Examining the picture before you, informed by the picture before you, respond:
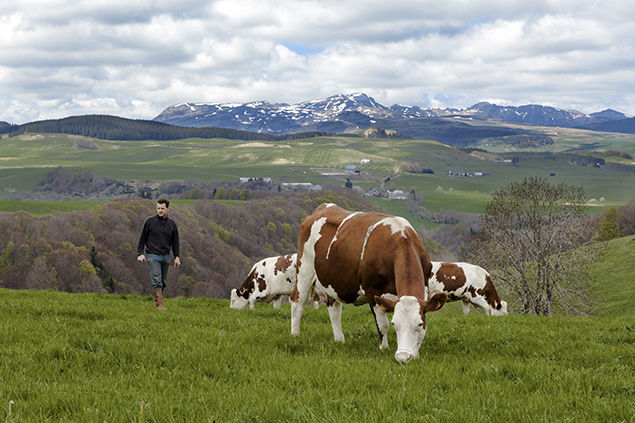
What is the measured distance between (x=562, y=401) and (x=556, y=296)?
37525mm

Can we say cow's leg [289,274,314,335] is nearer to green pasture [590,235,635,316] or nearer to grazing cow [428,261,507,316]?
grazing cow [428,261,507,316]

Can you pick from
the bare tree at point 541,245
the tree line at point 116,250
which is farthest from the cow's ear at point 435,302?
the tree line at point 116,250

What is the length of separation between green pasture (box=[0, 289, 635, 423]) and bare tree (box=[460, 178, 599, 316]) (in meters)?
30.2

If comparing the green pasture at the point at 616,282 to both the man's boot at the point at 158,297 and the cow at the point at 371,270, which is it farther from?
the man's boot at the point at 158,297

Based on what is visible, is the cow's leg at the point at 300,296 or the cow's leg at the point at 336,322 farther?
the cow's leg at the point at 300,296

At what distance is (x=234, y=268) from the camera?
340 feet

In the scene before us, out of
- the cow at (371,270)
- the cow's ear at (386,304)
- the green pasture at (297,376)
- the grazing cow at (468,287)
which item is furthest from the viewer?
the grazing cow at (468,287)

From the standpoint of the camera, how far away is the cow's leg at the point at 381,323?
8.59m

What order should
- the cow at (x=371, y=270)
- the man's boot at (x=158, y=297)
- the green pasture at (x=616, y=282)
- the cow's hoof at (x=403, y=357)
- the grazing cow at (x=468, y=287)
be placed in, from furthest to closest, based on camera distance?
the green pasture at (x=616, y=282), the grazing cow at (x=468, y=287), the man's boot at (x=158, y=297), the cow at (x=371, y=270), the cow's hoof at (x=403, y=357)

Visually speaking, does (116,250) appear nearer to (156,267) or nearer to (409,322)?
(156,267)

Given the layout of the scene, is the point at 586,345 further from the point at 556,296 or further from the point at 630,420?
the point at 556,296

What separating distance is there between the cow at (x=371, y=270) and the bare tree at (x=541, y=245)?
31.3m

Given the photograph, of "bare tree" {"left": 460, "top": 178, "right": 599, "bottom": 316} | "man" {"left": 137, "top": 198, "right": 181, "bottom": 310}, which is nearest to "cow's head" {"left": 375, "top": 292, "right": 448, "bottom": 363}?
"man" {"left": 137, "top": 198, "right": 181, "bottom": 310}

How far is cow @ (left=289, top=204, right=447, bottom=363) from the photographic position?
7.65 metres
